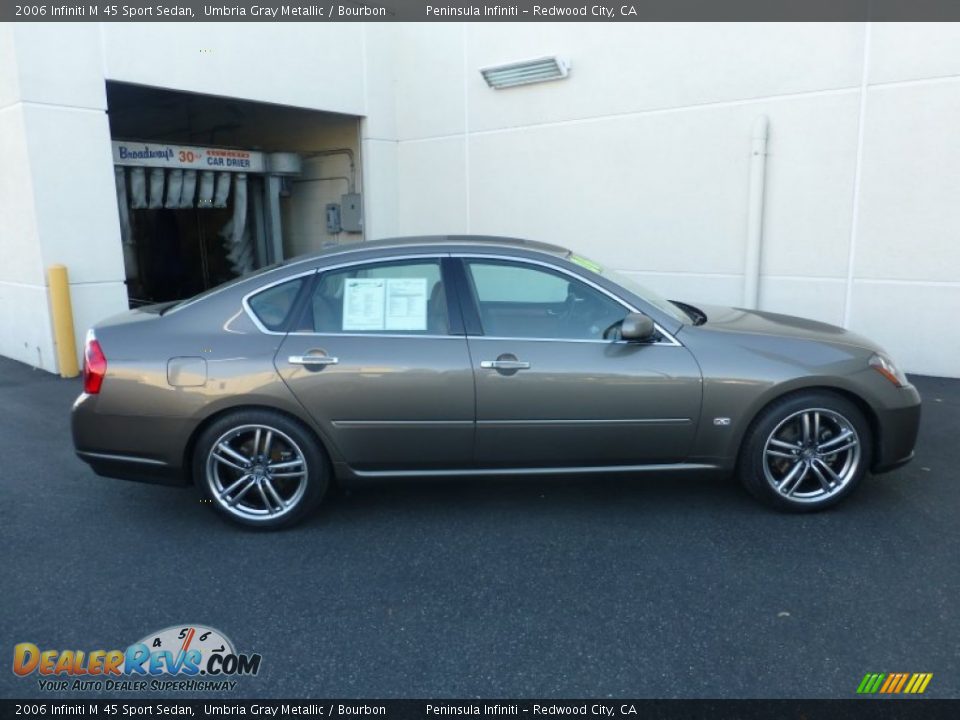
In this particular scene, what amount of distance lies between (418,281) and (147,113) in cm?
1089

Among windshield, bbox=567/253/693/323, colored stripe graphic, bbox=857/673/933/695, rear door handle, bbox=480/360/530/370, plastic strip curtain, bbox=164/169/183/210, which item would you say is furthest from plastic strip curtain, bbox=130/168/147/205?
colored stripe graphic, bbox=857/673/933/695

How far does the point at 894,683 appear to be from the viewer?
2.64 metres

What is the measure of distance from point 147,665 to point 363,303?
2.01 m

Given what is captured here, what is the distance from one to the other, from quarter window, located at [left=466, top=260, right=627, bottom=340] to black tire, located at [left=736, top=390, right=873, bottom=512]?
3.32ft

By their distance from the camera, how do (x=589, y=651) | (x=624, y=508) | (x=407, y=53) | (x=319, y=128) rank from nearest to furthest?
(x=589, y=651), (x=624, y=508), (x=407, y=53), (x=319, y=128)

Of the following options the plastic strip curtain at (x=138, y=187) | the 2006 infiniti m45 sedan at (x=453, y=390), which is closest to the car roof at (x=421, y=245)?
the 2006 infiniti m45 sedan at (x=453, y=390)

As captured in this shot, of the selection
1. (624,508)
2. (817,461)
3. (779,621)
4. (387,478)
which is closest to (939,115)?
(817,461)

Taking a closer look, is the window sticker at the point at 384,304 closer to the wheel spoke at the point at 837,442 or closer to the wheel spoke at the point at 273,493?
the wheel spoke at the point at 273,493

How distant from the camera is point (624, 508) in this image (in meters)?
4.21

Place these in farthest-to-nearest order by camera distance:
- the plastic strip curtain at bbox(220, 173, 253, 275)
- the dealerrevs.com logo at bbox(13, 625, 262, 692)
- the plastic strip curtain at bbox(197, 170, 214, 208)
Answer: the plastic strip curtain at bbox(220, 173, 253, 275) → the plastic strip curtain at bbox(197, 170, 214, 208) → the dealerrevs.com logo at bbox(13, 625, 262, 692)

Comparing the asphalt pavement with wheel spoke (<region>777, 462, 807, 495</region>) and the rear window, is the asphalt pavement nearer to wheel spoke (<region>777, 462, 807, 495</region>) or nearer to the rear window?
wheel spoke (<region>777, 462, 807, 495</region>)

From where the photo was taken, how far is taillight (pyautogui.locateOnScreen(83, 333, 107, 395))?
151 inches

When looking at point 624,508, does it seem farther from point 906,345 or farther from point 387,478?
point 906,345
